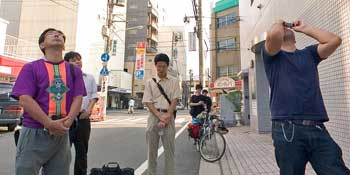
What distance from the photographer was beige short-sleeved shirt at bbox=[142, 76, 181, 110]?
13.8 ft

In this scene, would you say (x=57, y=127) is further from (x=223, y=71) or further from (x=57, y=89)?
(x=223, y=71)

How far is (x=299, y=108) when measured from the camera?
7.80 ft

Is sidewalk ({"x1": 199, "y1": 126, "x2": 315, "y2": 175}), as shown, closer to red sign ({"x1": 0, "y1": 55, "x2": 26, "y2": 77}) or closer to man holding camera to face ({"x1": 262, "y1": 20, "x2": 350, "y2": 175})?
man holding camera to face ({"x1": 262, "y1": 20, "x2": 350, "y2": 175})

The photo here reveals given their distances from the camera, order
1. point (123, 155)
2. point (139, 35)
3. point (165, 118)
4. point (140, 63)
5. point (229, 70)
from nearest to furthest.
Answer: point (165, 118)
point (123, 155)
point (140, 63)
point (229, 70)
point (139, 35)

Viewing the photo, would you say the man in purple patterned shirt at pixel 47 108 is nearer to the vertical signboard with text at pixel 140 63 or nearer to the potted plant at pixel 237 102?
the potted plant at pixel 237 102

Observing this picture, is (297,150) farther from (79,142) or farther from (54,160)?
(79,142)

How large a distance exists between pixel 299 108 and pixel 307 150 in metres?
0.33

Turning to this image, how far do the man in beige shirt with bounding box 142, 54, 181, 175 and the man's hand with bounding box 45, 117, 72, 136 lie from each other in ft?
5.81

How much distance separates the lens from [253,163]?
21.0ft

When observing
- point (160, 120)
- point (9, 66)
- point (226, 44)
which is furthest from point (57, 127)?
point (226, 44)

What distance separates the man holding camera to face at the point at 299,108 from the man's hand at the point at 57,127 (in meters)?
1.68

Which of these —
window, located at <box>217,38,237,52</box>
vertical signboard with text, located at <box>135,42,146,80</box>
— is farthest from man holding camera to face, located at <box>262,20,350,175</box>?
window, located at <box>217,38,237,52</box>

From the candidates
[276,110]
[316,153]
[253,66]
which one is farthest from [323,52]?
[253,66]

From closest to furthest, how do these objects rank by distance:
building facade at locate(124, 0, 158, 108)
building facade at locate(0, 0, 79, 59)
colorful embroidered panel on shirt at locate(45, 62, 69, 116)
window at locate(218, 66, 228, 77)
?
colorful embroidered panel on shirt at locate(45, 62, 69, 116) → building facade at locate(0, 0, 79, 59) → window at locate(218, 66, 228, 77) → building facade at locate(124, 0, 158, 108)
